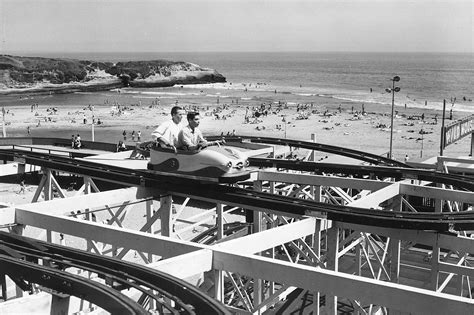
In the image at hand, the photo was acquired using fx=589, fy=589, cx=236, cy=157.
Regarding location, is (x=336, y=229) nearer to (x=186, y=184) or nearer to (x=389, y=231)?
(x=389, y=231)

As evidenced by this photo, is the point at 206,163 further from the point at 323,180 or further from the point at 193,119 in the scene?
the point at 323,180

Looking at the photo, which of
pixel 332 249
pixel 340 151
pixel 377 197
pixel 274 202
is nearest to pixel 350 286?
pixel 332 249

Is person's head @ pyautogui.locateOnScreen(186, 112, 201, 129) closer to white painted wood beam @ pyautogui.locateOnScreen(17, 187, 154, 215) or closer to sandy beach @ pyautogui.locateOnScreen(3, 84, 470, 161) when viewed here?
white painted wood beam @ pyautogui.locateOnScreen(17, 187, 154, 215)

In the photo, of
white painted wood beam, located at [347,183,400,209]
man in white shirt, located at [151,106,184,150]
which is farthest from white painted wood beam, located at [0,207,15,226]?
white painted wood beam, located at [347,183,400,209]

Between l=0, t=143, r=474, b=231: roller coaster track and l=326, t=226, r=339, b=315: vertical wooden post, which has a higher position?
l=0, t=143, r=474, b=231: roller coaster track

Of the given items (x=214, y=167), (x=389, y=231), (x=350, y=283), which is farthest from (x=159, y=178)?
(x=350, y=283)

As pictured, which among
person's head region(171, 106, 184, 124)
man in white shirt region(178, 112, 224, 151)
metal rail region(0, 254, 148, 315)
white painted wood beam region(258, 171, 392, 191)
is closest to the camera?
metal rail region(0, 254, 148, 315)
